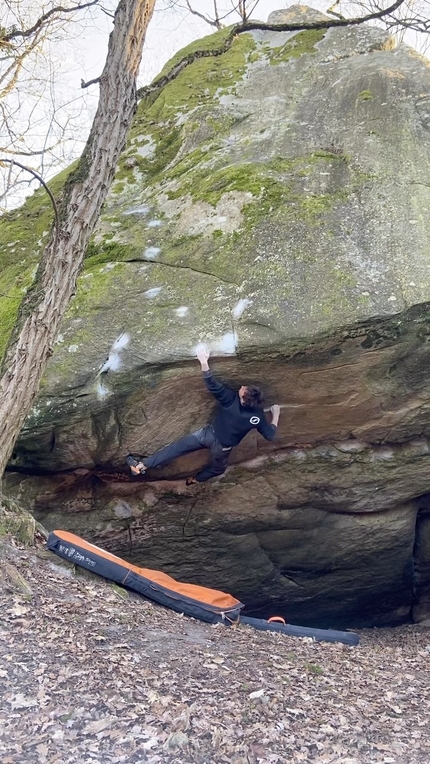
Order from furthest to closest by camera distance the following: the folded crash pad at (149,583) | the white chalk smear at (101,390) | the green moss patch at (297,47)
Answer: the green moss patch at (297,47), the white chalk smear at (101,390), the folded crash pad at (149,583)

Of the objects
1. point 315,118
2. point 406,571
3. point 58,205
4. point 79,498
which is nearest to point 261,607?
point 406,571

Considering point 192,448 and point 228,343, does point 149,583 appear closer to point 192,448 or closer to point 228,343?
point 192,448

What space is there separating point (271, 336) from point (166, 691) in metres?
3.43

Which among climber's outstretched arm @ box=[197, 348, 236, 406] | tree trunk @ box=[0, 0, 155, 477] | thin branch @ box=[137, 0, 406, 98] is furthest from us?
thin branch @ box=[137, 0, 406, 98]

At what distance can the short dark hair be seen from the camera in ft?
21.3

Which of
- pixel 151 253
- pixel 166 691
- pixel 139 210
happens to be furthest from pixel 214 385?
pixel 166 691

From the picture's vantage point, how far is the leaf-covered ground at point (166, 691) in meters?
3.56

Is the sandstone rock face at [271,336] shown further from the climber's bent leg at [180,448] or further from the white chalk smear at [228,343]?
the climber's bent leg at [180,448]

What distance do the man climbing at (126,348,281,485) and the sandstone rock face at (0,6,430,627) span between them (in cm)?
19

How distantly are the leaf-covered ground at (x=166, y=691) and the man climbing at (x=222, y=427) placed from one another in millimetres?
1650

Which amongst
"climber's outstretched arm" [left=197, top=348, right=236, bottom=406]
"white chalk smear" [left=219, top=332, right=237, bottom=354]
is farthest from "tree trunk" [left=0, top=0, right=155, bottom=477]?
"white chalk smear" [left=219, top=332, right=237, bottom=354]

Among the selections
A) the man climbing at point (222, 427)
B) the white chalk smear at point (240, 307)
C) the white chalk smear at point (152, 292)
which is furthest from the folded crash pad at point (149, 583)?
the white chalk smear at point (240, 307)

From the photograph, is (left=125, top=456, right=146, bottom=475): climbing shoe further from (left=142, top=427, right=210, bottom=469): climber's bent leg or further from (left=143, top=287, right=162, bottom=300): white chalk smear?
(left=143, top=287, right=162, bottom=300): white chalk smear

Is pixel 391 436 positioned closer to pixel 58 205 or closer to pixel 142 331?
pixel 142 331
